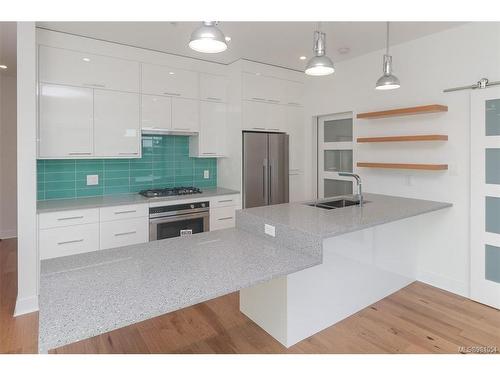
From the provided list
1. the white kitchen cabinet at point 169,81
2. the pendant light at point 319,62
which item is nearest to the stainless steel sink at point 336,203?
the pendant light at point 319,62

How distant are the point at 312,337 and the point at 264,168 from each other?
226 centimetres

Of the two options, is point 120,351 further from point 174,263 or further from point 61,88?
point 61,88

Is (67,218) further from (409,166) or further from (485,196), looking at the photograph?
(485,196)

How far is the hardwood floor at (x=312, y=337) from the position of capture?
7.27ft

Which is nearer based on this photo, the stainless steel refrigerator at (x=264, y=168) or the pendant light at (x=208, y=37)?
the pendant light at (x=208, y=37)

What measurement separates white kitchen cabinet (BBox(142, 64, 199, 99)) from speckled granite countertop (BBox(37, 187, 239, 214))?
1218mm

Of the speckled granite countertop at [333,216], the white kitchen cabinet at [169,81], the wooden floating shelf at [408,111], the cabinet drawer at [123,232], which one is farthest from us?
the white kitchen cabinet at [169,81]

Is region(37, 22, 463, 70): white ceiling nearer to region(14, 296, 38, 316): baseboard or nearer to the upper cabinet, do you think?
the upper cabinet

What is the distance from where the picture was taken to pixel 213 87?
4.05 meters

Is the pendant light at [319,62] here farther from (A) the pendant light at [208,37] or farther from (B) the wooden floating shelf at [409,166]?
(B) the wooden floating shelf at [409,166]

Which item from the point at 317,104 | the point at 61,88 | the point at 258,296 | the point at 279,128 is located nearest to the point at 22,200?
the point at 61,88

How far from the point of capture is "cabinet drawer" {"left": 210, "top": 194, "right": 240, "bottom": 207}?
3801 millimetres

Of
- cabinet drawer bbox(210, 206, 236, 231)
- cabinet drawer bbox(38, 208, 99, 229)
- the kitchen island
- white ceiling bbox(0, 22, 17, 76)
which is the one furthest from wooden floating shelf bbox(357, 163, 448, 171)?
white ceiling bbox(0, 22, 17, 76)

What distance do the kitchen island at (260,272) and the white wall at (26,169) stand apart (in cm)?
136
